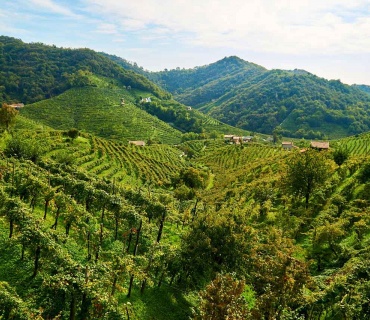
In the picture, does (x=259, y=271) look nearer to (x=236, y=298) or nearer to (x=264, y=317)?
(x=264, y=317)

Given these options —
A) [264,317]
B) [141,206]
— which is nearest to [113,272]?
[264,317]

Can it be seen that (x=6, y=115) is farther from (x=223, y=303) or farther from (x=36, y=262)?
(x=223, y=303)

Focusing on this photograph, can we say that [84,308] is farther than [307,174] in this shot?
No

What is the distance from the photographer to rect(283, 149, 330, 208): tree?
4900 centimetres

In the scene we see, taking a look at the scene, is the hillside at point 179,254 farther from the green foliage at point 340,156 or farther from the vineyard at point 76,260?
the green foliage at point 340,156

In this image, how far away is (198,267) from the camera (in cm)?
2853

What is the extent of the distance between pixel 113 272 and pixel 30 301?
5442 mm

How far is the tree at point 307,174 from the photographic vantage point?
49.0 metres

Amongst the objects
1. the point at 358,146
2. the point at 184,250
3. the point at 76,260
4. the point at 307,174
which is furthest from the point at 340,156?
the point at 76,260

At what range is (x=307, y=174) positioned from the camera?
161ft

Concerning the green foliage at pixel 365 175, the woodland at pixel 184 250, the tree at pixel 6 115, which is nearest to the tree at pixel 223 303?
the woodland at pixel 184 250

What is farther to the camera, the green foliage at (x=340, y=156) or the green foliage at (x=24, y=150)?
the green foliage at (x=340, y=156)


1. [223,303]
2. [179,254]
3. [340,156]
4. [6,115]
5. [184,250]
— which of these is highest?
[340,156]

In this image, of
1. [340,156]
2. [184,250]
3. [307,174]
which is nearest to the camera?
[184,250]
